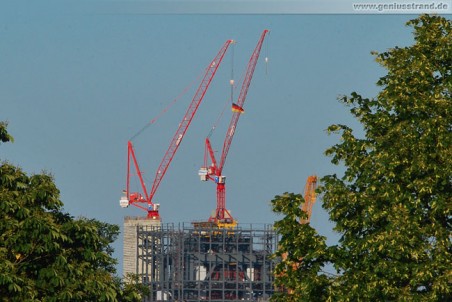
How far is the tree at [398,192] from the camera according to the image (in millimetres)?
68500

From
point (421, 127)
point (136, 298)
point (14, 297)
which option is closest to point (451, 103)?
point (421, 127)

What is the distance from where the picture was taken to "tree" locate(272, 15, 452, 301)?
68.5m

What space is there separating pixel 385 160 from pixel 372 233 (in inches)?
120

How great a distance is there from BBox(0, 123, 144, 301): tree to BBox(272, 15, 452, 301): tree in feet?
28.8

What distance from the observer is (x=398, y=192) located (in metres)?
69.9

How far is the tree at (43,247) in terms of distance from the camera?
64.9 metres

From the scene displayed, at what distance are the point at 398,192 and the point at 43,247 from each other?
48.4 feet

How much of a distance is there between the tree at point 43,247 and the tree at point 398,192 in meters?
8.79

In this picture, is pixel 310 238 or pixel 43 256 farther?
pixel 310 238

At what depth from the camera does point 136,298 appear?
7169 cm

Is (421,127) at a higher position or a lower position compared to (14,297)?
higher

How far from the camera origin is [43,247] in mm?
65438

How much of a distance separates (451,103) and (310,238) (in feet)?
26.3

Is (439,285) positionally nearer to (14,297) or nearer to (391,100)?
(391,100)
